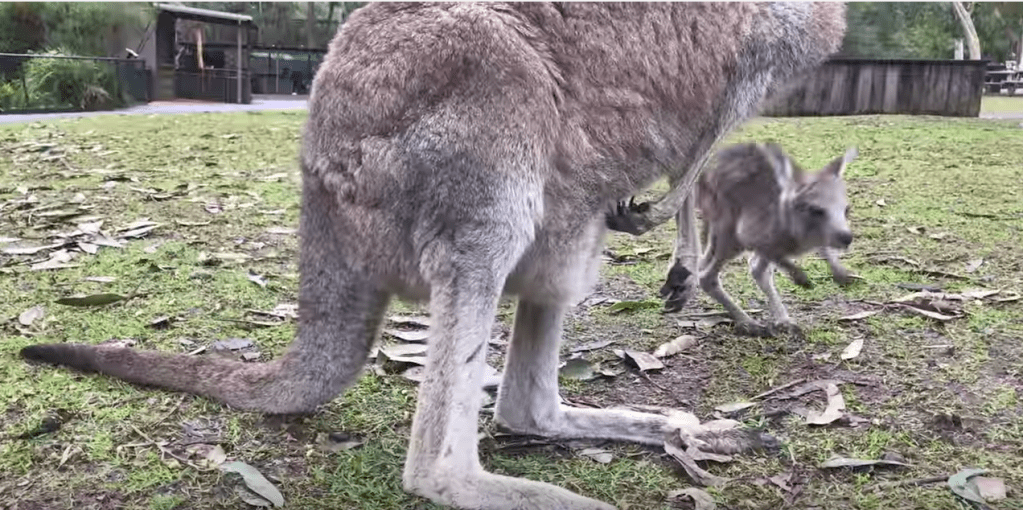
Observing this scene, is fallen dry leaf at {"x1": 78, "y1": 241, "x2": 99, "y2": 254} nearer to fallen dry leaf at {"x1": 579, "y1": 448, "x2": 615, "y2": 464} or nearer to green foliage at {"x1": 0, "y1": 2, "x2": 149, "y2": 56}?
fallen dry leaf at {"x1": 579, "y1": 448, "x2": 615, "y2": 464}

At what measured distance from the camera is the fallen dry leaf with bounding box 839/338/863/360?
2.44m

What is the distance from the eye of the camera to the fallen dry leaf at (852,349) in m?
2.44

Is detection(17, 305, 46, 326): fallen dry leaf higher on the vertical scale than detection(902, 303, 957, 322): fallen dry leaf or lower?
lower

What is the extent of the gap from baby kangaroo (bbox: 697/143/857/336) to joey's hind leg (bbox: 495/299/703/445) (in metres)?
0.55

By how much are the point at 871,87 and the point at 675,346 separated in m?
0.86

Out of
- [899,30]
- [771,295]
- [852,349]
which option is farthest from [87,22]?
[899,30]

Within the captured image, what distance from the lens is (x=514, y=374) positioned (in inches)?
80.9

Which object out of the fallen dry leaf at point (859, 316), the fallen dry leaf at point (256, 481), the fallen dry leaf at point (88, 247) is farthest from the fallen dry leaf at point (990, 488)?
the fallen dry leaf at point (88, 247)

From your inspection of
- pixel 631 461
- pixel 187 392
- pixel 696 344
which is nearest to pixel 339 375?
pixel 187 392

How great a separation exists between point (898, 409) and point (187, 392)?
1.60 m

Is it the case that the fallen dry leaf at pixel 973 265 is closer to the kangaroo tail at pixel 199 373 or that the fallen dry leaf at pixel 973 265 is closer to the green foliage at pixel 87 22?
the kangaroo tail at pixel 199 373

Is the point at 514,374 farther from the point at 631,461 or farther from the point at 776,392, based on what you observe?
the point at 776,392

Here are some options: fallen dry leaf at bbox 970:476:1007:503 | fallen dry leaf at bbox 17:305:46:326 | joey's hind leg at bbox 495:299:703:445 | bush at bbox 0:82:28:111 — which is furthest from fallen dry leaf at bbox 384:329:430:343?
bush at bbox 0:82:28:111

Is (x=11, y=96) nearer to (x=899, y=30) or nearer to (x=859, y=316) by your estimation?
(x=859, y=316)
